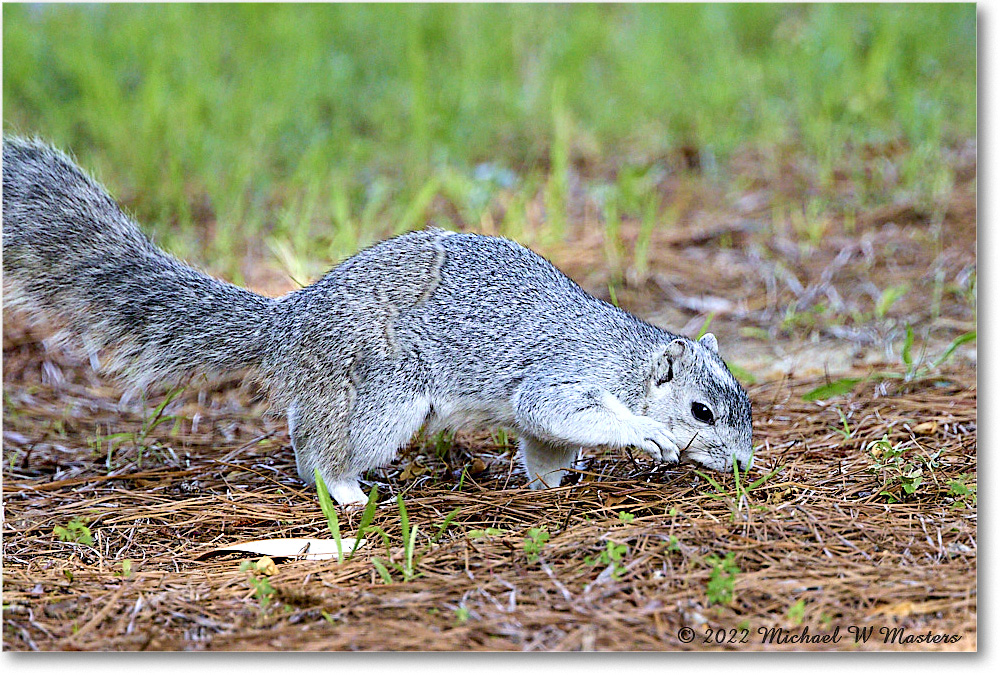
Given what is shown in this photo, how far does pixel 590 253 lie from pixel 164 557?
2.41 metres

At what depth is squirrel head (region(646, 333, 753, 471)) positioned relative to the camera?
2.73 m

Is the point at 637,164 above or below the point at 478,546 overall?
above

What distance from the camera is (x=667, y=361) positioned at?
2.80 m

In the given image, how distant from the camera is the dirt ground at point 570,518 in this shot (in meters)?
2.13

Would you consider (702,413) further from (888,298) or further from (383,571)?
(888,298)

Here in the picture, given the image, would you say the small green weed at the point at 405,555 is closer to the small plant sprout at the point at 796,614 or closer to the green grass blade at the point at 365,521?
the green grass blade at the point at 365,521

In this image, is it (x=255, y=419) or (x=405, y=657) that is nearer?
(x=405, y=657)

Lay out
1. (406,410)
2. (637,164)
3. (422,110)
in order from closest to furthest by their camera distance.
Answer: (406,410)
(422,110)
(637,164)

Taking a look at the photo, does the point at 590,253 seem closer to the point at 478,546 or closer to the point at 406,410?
the point at 406,410

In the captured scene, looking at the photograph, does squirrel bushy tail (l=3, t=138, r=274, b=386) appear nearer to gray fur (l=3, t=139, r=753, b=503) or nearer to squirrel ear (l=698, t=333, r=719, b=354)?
gray fur (l=3, t=139, r=753, b=503)

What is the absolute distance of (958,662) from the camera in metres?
2.23

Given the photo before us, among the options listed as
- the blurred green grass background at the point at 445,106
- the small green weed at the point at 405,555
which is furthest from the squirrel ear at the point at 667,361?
the blurred green grass background at the point at 445,106

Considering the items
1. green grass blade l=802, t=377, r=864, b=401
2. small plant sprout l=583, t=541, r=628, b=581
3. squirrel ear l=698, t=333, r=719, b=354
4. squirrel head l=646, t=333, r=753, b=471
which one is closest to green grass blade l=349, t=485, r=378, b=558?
small plant sprout l=583, t=541, r=628, b=581

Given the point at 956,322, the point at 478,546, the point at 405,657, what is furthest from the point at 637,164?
the point at 405,657
